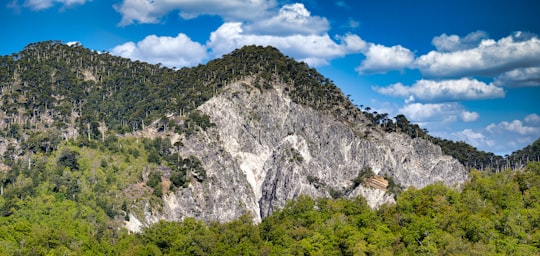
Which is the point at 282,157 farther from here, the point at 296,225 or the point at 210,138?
the point at 296,225

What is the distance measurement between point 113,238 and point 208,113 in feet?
223

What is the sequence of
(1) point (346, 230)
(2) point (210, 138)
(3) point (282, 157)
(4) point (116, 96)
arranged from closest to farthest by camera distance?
(1) point (346, 230) → (2) point (210, 138) → (3) point (282, 157) → (4) point (116, 96)

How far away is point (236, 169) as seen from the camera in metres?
163

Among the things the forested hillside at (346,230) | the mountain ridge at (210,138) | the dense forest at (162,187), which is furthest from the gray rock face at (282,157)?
the forested hillside at (346,230)

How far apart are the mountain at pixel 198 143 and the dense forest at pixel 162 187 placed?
0.51 m

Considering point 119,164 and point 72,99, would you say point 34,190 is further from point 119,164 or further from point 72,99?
point 72,99

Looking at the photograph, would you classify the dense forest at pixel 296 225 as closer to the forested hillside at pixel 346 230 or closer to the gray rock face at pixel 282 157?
the forested hillside at pixel 346 230

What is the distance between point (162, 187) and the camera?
139m

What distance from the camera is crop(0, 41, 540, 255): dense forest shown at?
83500 millimetres

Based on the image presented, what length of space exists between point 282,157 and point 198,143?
24.4 metres

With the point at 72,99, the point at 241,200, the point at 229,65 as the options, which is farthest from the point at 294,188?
the point at 72,99

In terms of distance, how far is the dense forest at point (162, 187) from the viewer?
83.5 metres

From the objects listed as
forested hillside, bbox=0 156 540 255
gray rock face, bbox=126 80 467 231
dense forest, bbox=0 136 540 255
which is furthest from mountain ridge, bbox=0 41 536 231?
forested hillside, bbox=0 156 540 255

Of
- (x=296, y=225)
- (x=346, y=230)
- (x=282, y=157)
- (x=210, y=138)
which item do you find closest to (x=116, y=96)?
(x=210, y=138)
